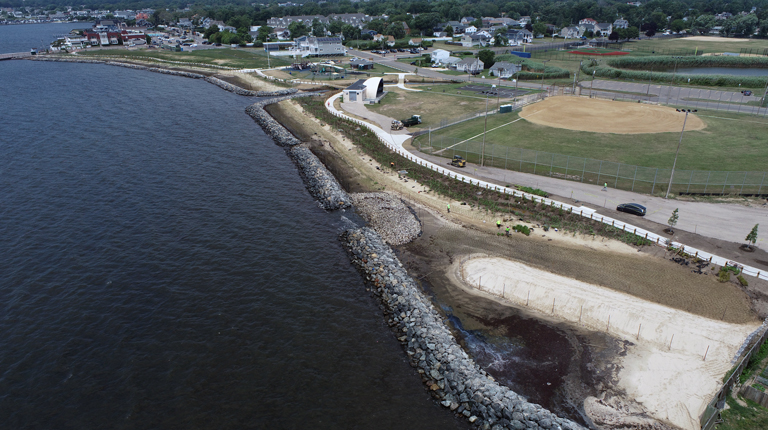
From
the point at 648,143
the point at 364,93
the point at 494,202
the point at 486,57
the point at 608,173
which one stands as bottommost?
the point at 494,202

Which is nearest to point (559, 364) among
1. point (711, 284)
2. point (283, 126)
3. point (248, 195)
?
point (711, 284)

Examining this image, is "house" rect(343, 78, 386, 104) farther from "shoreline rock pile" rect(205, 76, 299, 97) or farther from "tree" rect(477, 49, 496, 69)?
"tree" rect(477, 49, 496, 69)

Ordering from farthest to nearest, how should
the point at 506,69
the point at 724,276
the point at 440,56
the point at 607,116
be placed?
the point at 440,56, the point at 506,69, the point at 607,116, the point at 724,276

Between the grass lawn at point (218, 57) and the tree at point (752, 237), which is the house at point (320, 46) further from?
the tree at point (752, 237)

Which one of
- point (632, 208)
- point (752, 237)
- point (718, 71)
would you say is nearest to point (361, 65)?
point (632, 208)

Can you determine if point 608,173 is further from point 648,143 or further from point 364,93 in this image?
point 364,93

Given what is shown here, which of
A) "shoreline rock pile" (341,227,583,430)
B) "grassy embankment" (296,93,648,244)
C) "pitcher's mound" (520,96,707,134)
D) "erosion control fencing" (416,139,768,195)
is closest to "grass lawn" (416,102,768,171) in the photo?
"erosion control fencing" (416,139,768,195)

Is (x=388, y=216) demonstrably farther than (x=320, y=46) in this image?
No

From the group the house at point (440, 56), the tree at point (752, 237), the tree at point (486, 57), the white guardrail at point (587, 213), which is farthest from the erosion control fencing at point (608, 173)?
the house at point (440, 56)

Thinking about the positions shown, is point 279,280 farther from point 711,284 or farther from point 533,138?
point 533,138
